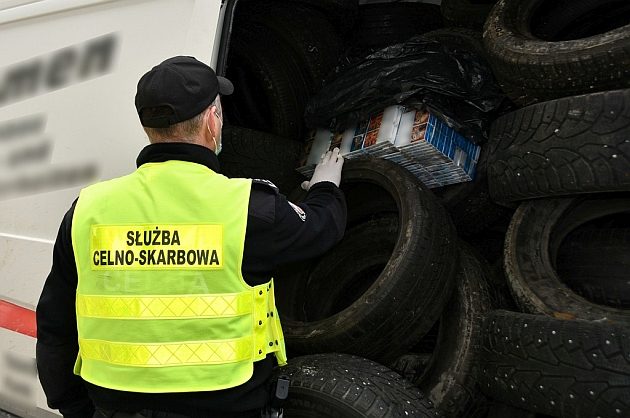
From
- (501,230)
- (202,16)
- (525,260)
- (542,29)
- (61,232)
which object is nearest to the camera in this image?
(61,232)

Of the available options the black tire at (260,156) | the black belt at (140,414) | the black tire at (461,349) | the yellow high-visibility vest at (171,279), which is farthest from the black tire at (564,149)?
the black belt at (140,414)

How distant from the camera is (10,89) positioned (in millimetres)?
2391

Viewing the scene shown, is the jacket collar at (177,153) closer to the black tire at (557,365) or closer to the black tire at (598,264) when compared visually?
the black tire at (557,365)

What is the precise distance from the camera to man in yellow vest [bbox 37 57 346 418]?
58.8 inches

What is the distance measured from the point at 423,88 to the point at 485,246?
881mm

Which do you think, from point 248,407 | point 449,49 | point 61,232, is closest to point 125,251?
point 61,232

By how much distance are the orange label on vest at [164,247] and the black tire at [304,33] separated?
1.72 meters

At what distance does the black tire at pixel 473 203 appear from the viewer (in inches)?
102

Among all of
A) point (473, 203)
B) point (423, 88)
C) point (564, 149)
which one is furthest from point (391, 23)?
point (564, 149)

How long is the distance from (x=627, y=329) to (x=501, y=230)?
121 centimetres

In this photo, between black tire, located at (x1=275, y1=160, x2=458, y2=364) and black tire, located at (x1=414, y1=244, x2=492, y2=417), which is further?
black tire, located at (x1=414, y1=244, x2=492, y2=417)

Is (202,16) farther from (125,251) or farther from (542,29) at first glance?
(542,29)

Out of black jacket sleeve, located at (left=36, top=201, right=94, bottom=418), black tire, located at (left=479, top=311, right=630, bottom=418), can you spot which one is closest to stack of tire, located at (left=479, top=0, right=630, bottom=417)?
black tire, located at (left=479, top=311, right=630, bottom=418)

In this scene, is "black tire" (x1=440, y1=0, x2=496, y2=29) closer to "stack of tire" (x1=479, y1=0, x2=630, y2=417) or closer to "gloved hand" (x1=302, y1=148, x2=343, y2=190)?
"stack of tire" (x1=479, y1=0, x2=630, y2=417)
